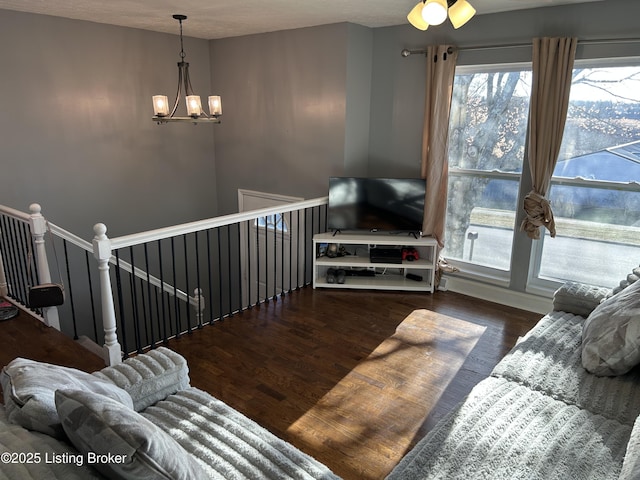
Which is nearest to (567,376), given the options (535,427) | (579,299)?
(535,427)

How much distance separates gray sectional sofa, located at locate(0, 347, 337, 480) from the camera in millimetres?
1090

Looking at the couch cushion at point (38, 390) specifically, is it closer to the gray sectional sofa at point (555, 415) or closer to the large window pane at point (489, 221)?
the gray sectional sofa at point (555, 415)

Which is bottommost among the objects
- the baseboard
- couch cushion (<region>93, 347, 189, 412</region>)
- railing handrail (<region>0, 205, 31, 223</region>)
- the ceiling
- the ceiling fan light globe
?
the baseboard

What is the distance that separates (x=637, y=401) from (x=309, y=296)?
283 cm

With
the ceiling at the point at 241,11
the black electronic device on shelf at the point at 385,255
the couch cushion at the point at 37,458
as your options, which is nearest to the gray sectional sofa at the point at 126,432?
the couch cushion at the point at 37,458

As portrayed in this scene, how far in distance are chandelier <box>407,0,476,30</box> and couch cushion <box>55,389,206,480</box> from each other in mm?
2228

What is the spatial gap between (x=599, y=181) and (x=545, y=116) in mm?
685

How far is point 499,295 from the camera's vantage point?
14.0ft

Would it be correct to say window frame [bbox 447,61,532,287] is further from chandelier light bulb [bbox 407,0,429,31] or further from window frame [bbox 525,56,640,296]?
chandelier light bulb [bbox 407,0,429,31]

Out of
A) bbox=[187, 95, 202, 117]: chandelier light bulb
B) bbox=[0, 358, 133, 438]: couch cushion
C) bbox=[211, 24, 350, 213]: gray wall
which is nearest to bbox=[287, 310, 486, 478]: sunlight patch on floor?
bbox=[0, 358, 133, 438]: couch cushion

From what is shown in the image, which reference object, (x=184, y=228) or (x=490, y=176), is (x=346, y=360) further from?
(x=490, y=176)

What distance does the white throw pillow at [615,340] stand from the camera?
2.05 metres

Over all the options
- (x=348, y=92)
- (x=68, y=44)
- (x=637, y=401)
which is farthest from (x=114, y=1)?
(x=637, y=401)

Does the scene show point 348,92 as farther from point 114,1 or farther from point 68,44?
point 68,44
